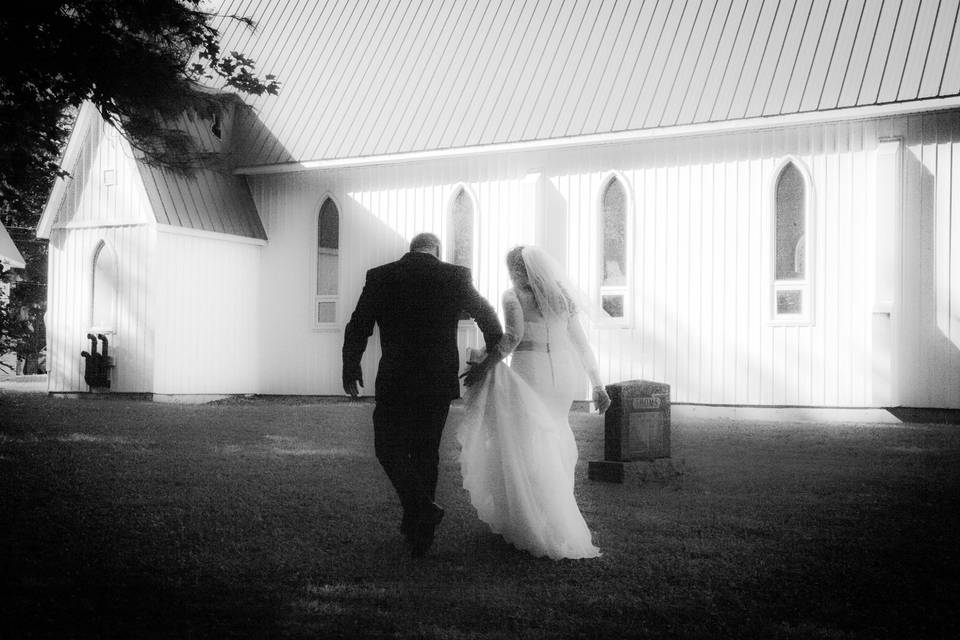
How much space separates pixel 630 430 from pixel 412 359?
4.25 metres

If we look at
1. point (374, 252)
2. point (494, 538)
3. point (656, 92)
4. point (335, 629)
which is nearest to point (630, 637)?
point (335, 629)

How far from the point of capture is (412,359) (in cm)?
→ 681

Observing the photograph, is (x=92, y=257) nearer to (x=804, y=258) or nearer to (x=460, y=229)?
(x=460, y=229)

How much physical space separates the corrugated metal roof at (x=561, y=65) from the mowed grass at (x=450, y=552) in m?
7.31

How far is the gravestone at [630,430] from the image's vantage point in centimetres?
1036

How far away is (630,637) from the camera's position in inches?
195

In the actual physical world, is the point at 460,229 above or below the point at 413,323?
above

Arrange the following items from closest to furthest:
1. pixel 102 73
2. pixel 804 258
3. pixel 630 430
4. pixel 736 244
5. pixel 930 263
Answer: pixel 102 73 < pixel 630 430 < pixel 930 263 < pixel 804 258 < pixel 736 244

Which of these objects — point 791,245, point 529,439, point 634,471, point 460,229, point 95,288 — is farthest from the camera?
point 95,288

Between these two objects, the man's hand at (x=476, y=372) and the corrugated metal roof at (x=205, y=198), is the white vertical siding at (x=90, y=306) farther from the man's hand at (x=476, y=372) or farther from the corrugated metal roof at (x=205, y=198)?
the man's hand at (x=476, y=372)

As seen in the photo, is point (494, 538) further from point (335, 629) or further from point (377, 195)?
point (377, 195)

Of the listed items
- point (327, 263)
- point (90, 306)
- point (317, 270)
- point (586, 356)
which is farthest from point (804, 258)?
point (90, 306)

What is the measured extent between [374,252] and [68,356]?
22.3ft

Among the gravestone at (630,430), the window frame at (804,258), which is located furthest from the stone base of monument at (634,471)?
the window frame at (804,258)
